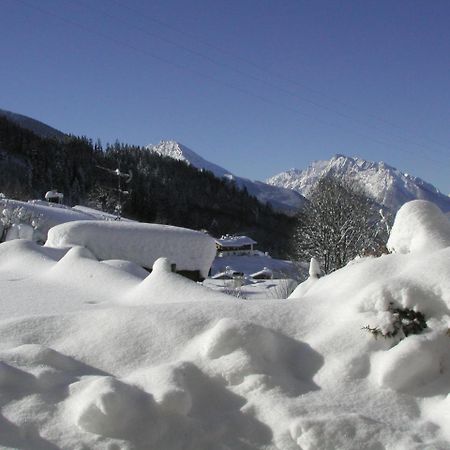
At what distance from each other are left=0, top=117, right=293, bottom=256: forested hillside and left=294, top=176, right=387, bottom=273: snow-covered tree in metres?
41.6

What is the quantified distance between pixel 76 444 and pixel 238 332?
1.45 meters

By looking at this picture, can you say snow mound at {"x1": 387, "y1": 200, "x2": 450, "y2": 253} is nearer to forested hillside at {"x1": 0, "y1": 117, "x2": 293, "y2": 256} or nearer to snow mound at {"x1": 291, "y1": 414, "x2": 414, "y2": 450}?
snow mound at {"x1": 291, "y1": 414, "x2": 414, "y2": 450}

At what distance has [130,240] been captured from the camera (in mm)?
16422

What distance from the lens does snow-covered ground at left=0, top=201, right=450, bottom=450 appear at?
3322 mm

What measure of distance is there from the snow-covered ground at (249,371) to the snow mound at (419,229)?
3 centimetres

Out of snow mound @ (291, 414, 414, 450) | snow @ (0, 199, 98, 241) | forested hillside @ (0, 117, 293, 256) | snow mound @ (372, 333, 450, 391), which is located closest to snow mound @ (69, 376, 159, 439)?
snow mound @ (291, 414, 414, 450)

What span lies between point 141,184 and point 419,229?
304 ft

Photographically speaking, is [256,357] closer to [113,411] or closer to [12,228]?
[113,411]

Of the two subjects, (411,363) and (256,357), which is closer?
(411,363)

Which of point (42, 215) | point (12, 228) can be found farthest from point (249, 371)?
point (42, 215)

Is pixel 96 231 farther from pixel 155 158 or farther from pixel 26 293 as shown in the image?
pixel 155 158

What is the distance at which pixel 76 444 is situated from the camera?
10.6 feet

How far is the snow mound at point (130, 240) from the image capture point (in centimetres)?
1645

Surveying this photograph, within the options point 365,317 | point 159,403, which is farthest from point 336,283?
point 159,403
